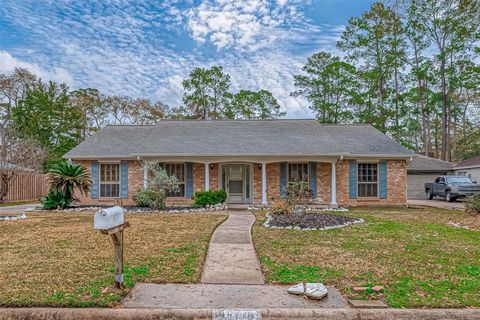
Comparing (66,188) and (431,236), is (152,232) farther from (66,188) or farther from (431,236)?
(66,188)

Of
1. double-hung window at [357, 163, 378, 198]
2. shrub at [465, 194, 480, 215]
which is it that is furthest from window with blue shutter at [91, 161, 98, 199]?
shrub at [465, 194, 480, 215]

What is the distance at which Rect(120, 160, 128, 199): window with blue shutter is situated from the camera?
1641cm

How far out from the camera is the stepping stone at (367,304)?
153 inches

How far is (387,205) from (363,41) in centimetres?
1760

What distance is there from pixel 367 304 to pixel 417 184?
2351 centimetres

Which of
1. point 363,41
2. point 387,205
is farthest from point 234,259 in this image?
point 363,41

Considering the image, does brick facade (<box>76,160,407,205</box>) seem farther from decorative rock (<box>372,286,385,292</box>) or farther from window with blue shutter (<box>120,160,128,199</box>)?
decorative rock (<box>372,286,385,292</box>)

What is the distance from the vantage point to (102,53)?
1773 cm

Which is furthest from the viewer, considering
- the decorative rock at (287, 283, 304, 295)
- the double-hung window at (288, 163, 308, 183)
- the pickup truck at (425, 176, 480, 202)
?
the pickup truck at (425, 176, 480, 202)

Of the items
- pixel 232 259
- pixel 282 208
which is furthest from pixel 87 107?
pixel 232 259

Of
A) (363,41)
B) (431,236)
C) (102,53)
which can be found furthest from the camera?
(363,41)

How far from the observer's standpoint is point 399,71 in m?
29.9

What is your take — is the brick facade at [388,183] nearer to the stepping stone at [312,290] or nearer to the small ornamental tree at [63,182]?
the small ornamental tree at [63,182]

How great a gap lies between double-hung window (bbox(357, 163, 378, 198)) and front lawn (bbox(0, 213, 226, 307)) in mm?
9351
